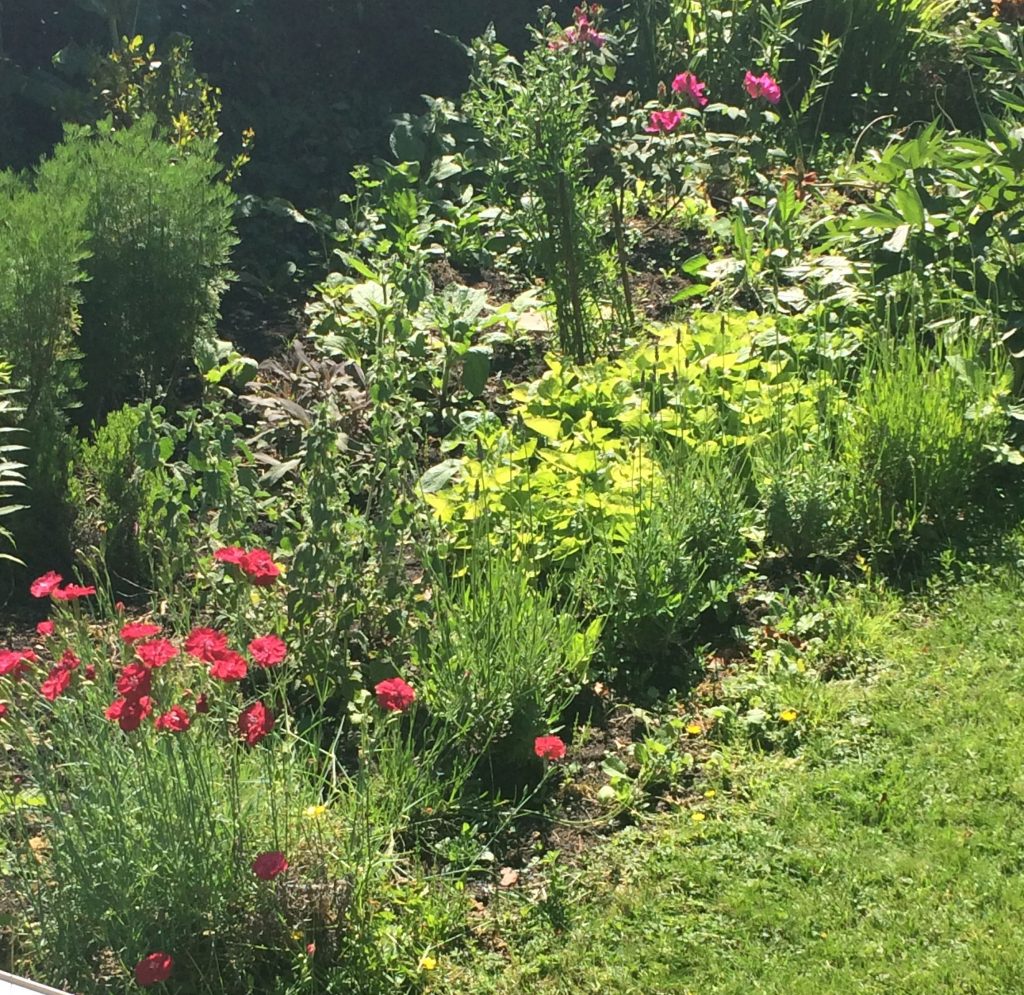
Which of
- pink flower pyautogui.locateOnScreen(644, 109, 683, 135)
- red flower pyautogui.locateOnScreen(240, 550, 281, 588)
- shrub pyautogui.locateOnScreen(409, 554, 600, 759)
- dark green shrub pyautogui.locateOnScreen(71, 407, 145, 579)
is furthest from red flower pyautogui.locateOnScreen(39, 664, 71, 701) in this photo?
pink flower pyautogui.locateOnScreen(644, 109, 683, 135)

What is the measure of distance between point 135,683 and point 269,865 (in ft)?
1.43

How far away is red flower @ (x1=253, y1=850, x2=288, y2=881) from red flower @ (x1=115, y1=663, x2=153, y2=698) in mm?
397

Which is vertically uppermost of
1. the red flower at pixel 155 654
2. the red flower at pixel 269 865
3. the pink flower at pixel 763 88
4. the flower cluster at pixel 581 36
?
the flower cluster at pixel 581 36

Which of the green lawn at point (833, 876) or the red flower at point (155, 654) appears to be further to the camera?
the green lawn at point (833, 876)

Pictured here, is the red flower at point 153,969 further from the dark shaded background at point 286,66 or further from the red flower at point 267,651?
the dark shaded background at point 286,66

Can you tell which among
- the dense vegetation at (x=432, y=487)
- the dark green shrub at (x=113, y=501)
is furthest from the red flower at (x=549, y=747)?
the dark green shrub at (x=113, y=501)

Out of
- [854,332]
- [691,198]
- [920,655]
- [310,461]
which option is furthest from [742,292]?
[310,461]

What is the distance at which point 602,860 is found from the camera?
2982 mm

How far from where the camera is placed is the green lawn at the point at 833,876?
104 inches

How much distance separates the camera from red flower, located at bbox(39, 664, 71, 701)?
2358mm

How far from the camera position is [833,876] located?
9.34ft

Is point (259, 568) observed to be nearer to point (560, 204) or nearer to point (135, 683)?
point (135, 683)

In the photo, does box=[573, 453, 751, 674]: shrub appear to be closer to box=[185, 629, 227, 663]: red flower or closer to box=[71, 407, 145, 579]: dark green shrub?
box=[185, 629, 227, 663]: red flower

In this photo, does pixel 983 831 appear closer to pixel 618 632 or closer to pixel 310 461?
pixel 618 632
